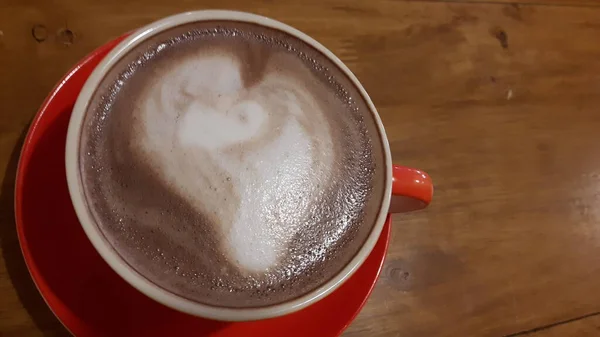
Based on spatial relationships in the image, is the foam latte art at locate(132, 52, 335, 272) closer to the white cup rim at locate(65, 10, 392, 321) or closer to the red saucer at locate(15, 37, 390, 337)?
the white cup rim at locate(65, 10, 392, 321)

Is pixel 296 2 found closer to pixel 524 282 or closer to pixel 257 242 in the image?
pixel 257 242

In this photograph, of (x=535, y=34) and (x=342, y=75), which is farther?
(x=535, y=34)

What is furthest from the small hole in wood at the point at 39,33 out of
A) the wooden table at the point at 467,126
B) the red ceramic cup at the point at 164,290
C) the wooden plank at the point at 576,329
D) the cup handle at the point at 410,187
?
the wooden plank at the point at 576,329

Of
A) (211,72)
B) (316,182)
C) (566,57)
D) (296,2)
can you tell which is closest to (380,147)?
(316,182)

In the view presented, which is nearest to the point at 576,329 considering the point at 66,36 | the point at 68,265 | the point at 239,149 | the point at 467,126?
the point at 467,126

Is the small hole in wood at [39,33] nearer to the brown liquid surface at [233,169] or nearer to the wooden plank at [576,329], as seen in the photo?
the brown liquid surface at [233,169]
